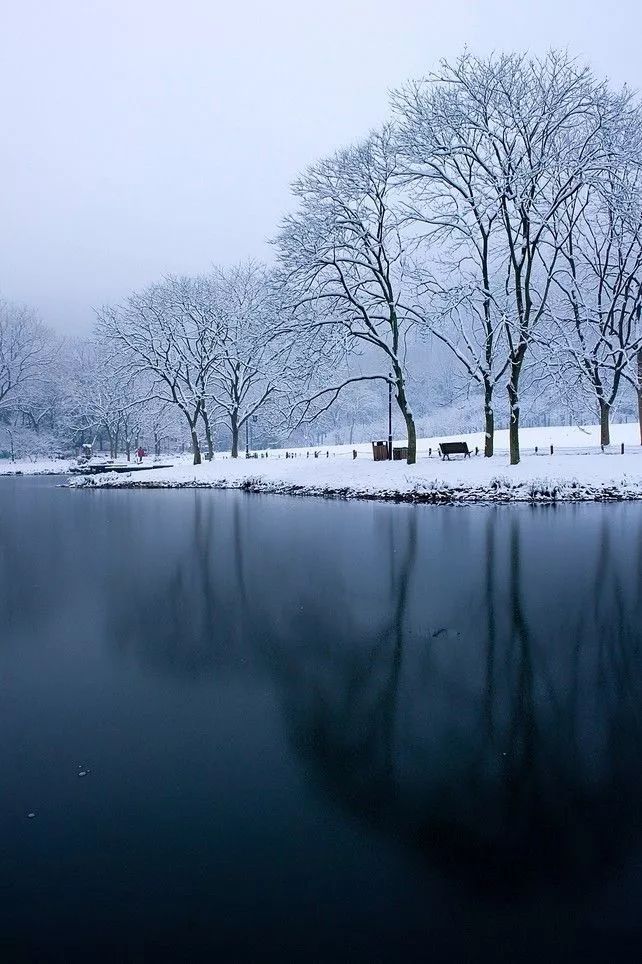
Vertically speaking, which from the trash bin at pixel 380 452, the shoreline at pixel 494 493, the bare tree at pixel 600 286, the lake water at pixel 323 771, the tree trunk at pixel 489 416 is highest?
the bare tree at pixel 600 286

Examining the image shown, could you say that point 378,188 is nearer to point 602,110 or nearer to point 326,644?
point 602,110

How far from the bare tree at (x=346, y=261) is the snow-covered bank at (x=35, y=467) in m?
43.9

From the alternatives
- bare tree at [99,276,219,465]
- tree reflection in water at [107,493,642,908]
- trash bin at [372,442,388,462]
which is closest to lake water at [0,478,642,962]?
tree reflection in water at [107,493,642,908]

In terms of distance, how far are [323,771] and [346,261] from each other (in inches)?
1181

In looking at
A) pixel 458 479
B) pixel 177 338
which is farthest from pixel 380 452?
pixel 177 338

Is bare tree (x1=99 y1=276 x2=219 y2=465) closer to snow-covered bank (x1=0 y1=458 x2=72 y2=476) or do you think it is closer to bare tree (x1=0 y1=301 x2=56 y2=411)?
snow-covered bank (x1=0 y1=458 x2=72 y2=476)

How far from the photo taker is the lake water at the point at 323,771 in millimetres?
2926

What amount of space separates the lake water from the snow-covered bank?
62816mm

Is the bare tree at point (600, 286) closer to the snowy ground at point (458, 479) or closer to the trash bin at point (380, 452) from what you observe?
the snowy ground at point (458, 479)

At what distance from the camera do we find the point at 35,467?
7250cm

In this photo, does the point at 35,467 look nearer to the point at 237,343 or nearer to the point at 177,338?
the point at 177,338

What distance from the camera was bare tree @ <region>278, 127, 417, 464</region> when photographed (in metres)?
30.8

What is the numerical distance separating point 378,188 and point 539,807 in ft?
105

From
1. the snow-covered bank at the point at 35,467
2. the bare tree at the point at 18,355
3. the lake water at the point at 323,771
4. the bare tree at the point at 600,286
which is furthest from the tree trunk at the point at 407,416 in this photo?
the bare tree at the point at 18,355
